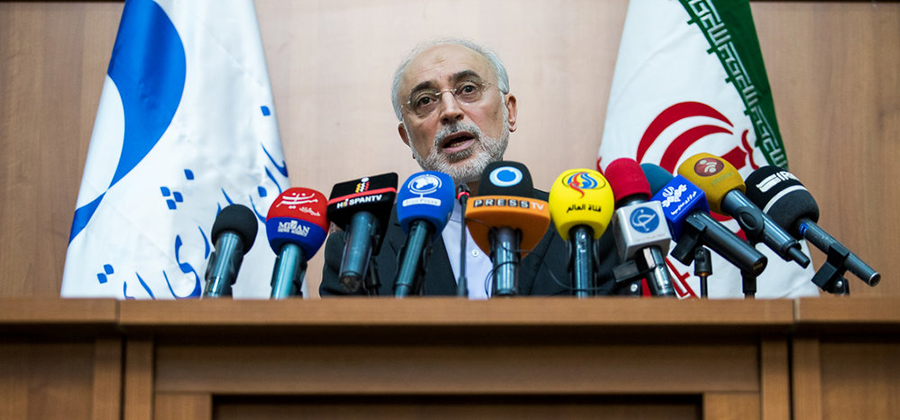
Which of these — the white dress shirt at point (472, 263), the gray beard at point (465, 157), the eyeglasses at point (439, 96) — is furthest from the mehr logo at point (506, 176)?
the eyeglasses at point (439, 96)

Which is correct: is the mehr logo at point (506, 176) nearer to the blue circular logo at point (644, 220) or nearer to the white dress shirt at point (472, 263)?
the blue circular logo at point (644, 220)

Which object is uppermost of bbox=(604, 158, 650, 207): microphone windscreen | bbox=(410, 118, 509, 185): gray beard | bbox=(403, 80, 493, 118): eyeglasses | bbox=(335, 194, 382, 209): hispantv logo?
bbox=(403, 80, 493, 118): eyeglasses

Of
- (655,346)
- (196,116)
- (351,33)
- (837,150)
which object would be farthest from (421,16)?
(655,346)

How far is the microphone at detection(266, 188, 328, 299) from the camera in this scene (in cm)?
149

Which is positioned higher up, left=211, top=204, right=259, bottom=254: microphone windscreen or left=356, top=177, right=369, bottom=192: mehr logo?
left=356, top=177, right=369, bottom=192: mehr logo

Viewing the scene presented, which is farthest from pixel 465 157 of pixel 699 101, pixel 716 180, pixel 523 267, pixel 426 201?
pixel 426 201

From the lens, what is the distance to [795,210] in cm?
158

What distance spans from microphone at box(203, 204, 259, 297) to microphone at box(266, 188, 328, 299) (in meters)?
0.04

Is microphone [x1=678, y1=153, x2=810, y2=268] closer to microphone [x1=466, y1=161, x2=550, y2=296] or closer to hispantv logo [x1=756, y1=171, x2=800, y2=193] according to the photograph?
hispantv logo [x1=756, y1=171, x2=800, y2=193]

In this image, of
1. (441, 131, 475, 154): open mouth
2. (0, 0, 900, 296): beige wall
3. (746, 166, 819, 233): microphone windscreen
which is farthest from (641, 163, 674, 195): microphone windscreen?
(0, 0, 900, 296): beige wall

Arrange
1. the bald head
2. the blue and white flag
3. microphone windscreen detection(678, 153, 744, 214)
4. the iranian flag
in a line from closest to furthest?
microphone windscreen detection(678, 153, 744, 214), the blue and white flag, the iranian flag, the bald head

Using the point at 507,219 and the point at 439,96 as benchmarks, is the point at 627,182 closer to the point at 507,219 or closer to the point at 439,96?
the point at 507,219

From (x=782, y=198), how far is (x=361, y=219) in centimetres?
72

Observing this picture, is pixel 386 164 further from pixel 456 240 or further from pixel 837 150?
pixel 837 150
